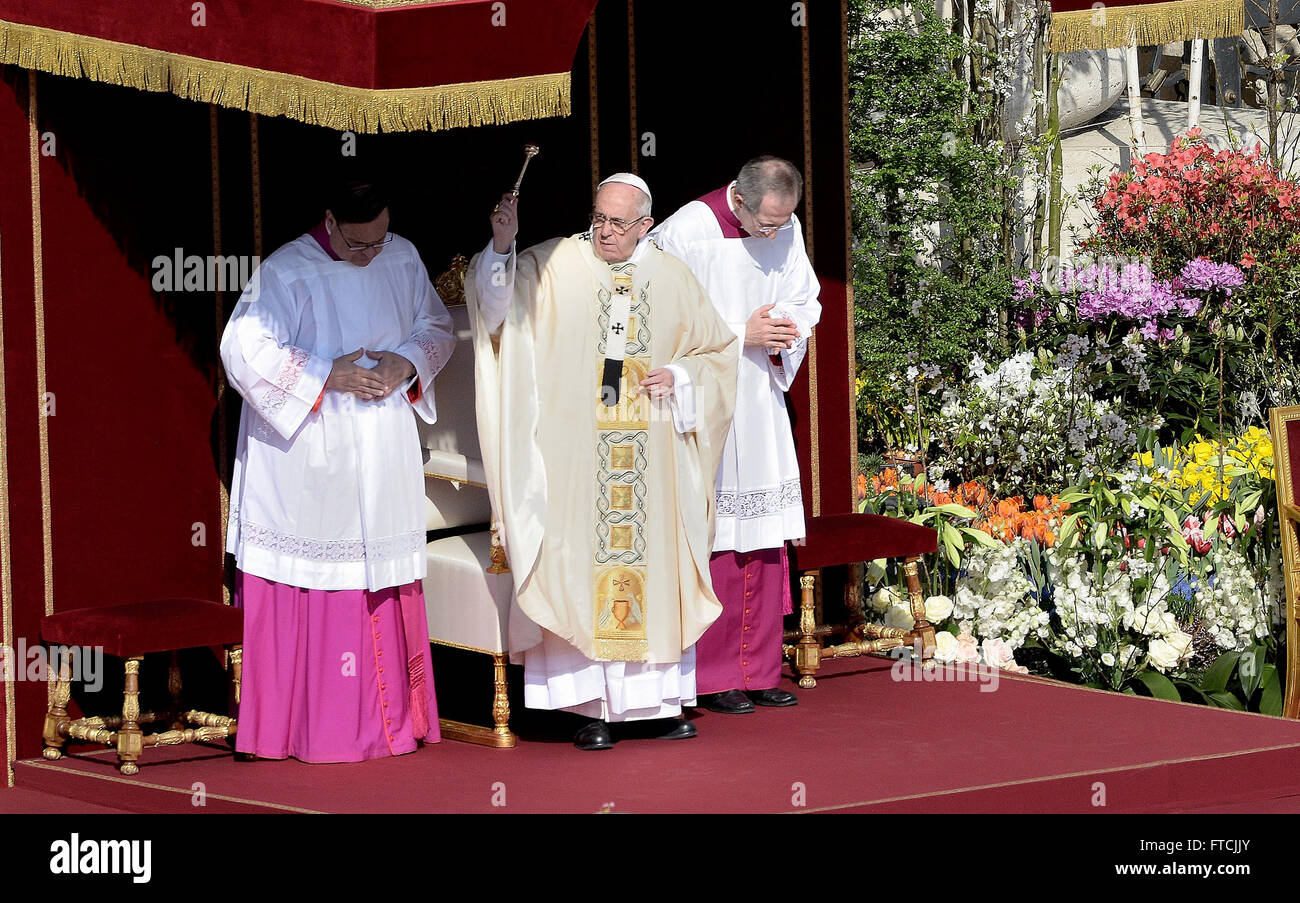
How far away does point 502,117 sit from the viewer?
5555mm

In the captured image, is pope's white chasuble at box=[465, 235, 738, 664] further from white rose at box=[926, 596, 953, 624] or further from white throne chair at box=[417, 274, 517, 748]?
white rose at box=[926, 596, 953, 624]

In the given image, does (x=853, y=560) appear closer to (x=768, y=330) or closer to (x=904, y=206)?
(x=768, y=330)

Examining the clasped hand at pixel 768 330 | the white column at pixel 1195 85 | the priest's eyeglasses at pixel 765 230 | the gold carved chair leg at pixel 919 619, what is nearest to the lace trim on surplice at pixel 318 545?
the clasped hand at pixel 768 330

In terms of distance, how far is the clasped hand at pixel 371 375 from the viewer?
621cm

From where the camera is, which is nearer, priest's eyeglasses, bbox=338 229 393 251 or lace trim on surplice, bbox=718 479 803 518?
priest's eyeglasses, bbox=338 229 393 251

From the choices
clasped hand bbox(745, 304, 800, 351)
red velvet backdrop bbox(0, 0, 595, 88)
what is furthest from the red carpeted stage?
red velvet backdrop bbox(0, 0, 595, 88)

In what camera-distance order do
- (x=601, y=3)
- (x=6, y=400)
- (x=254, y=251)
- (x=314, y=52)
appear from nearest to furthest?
(x=314, y=52) → (x=6, y=400) → (x=254, y=251) → (x=601, y=3)

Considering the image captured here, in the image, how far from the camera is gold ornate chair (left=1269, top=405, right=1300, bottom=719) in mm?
6945

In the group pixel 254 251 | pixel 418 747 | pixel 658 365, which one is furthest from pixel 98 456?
pixel 658 365

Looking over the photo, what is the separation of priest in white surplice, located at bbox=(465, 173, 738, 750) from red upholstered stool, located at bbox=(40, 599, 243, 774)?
3.09 ft

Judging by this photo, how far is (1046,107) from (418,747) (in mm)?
6939

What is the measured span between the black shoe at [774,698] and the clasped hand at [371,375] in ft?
5.79

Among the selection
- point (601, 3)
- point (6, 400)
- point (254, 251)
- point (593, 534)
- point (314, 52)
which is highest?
point (601, 3)

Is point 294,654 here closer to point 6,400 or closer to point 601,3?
point 6,400
